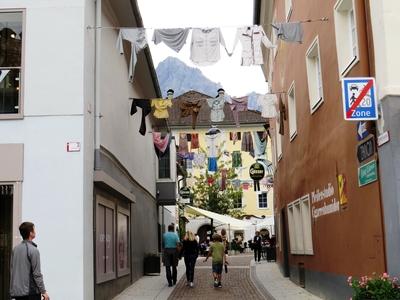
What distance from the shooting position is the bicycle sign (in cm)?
880

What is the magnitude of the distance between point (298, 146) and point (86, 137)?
706 cm

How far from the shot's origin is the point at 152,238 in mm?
25547

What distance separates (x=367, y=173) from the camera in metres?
9.62

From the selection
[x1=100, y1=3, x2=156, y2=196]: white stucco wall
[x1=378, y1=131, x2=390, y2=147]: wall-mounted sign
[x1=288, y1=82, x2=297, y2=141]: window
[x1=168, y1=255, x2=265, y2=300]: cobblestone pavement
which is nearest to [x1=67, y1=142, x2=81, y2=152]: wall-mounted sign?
[x1=100, y1=3, x2=156, y2=196]: white stucco wall

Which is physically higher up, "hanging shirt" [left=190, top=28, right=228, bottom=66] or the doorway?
"hanging shirt" [left=190, top=28, right=228, bottom=66]

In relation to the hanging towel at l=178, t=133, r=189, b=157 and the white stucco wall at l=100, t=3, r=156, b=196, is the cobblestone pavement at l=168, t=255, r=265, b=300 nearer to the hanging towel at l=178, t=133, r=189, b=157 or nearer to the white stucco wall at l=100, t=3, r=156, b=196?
the white stucco wall at l=100, t=3, r=156, b=196

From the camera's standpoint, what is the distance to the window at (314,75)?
1411 cm

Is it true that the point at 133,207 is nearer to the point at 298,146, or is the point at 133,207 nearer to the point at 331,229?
the point at 298,146

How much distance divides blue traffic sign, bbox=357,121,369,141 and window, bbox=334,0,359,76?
1.54 meters

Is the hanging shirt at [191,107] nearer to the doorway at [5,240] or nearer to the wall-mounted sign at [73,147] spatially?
the doorway at [5,240]

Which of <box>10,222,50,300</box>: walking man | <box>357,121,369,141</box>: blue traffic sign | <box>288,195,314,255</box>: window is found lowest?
<box>10,222,50,300</box>: walking man

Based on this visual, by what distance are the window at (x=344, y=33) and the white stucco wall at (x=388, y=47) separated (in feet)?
7.16

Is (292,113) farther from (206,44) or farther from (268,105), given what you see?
(206,44)

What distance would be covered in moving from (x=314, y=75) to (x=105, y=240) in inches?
245
